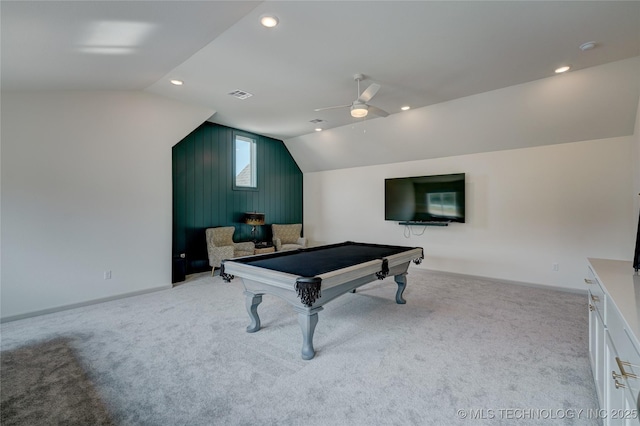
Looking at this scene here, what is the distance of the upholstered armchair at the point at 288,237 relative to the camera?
684 cm

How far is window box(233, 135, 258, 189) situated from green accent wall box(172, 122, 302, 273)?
0.10 metres

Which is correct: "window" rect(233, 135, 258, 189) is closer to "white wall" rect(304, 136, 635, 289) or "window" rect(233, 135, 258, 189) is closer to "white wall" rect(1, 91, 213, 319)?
"white wall" rect(1, 91, 213, 319)

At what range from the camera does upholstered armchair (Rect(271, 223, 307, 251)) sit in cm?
684

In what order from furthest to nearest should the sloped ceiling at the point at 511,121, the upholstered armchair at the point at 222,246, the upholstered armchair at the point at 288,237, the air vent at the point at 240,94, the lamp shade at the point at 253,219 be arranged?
the upholstered armchair at the point at 288,237 → the lamp shade at the point at 253,219 → the upholstered armchair at the point at 222,246 → the air vent at the point at 240,94 → the sloped ceiling at the point at 511,121

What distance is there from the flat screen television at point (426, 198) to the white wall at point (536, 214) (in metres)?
0.27

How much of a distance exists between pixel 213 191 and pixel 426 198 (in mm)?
4514

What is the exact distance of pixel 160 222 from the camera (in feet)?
15.4

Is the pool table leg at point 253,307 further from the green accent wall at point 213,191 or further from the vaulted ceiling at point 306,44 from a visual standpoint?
the green accent wall at point 213,191

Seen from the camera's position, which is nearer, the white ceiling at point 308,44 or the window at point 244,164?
the white ceiling at point 308,44

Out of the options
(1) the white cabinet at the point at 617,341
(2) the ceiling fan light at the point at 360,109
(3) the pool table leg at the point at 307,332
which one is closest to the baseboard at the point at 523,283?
(1) the white cabinet at the point at 617,341

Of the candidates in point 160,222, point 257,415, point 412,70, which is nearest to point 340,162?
point 412,70

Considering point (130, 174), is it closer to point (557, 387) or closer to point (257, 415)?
point (257, 415)

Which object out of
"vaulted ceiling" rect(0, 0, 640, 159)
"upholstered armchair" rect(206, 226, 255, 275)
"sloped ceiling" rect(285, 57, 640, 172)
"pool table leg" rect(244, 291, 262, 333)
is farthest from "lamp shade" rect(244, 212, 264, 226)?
"pool table leg" rect(244, 291, 262, 333)

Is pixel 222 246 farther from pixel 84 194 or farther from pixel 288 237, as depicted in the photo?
pixel 84 194
